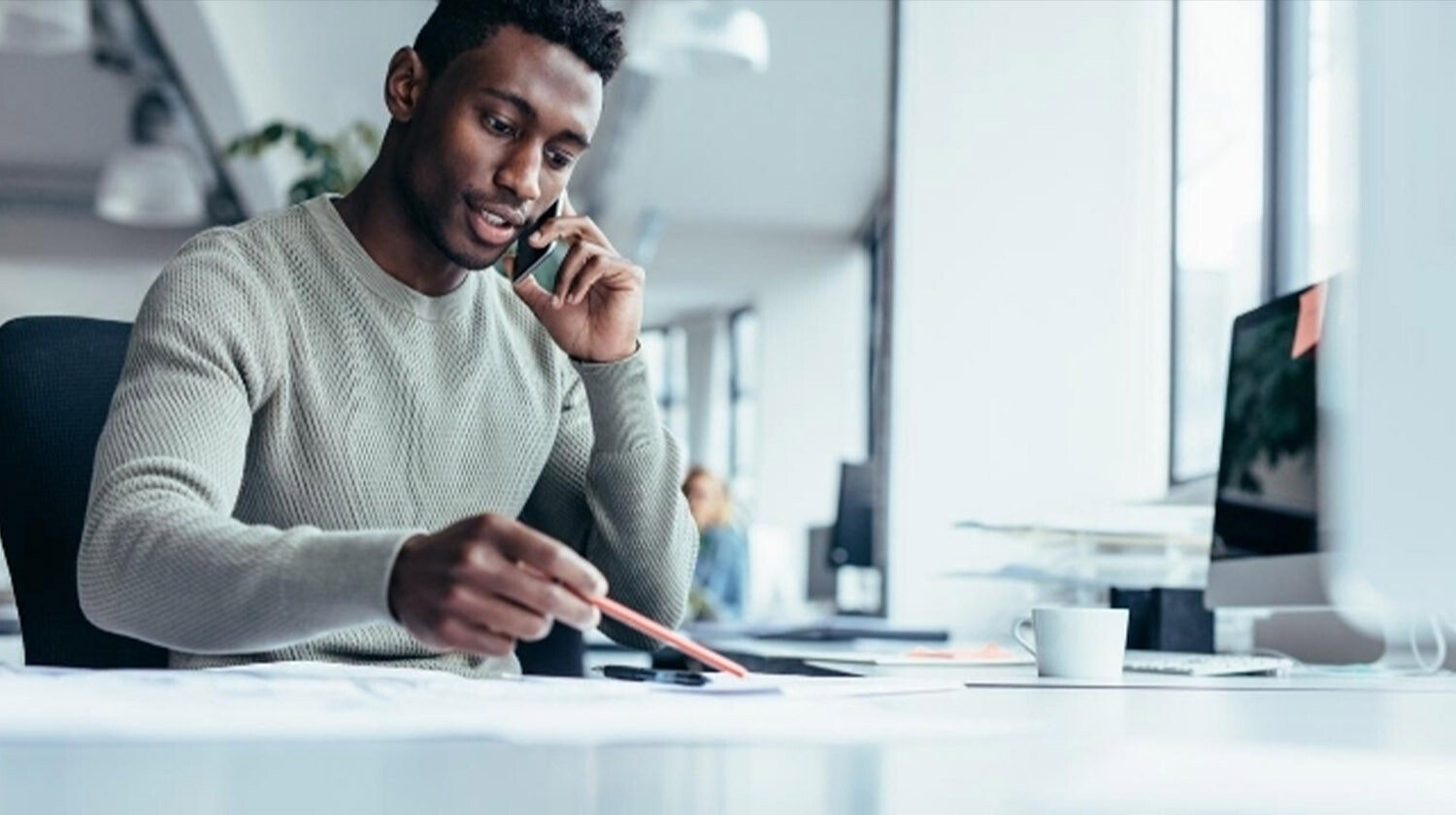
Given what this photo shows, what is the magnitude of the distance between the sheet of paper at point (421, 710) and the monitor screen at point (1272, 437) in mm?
1020

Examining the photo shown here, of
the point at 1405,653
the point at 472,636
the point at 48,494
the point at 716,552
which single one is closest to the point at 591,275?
the point at 48,494

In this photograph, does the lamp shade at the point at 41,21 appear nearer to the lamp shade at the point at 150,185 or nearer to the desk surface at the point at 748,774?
the lamp shade at the point at 150,185

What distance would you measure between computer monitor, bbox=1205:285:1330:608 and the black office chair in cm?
114

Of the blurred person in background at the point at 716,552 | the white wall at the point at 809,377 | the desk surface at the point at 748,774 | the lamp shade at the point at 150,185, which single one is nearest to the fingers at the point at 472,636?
the desk surface at the point at 748,774

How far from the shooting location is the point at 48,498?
1539 millimetres

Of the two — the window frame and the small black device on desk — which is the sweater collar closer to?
the small black device on desk

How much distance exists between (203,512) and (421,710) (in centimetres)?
33

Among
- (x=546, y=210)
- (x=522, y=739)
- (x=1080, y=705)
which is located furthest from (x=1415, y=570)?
(x=546, y=210)

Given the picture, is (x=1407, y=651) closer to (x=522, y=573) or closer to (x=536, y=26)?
(x=536, y=26)

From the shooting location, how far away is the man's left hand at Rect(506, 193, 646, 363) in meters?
1.62

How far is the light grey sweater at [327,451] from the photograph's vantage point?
1.06 meters

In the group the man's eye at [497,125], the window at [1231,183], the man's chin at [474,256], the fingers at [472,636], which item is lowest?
the fingers at [472,636]

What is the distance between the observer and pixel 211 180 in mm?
9375

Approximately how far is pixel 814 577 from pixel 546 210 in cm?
422
